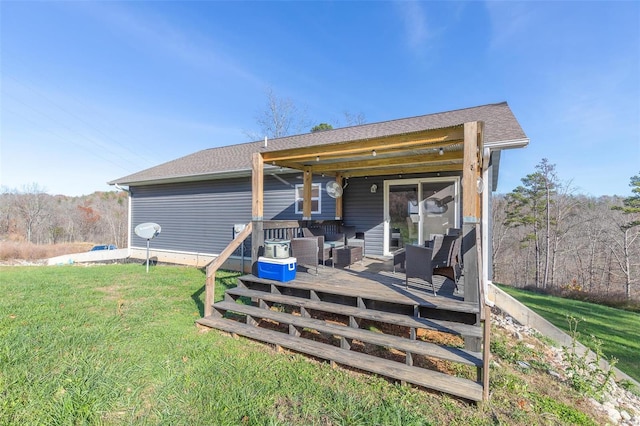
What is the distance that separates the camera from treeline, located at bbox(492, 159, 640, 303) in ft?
46.7

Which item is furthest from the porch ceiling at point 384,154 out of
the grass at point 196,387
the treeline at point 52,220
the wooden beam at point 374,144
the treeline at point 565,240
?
the treeline at point 52,220

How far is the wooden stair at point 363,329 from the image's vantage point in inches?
105

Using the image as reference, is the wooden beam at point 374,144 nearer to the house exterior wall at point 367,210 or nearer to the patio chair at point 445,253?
the patio chair at point 445,253

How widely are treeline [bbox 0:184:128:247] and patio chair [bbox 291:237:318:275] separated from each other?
995 inches

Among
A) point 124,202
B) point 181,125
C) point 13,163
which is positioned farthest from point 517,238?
point 124,202

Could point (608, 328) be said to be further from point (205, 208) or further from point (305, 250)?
point (205, 208)

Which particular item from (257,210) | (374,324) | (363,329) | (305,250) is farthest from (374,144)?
(374,324)

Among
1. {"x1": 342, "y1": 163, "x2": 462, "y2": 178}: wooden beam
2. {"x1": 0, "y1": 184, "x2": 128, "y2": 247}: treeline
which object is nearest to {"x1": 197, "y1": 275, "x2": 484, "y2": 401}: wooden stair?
{"x1": 342, "y1": 163, "x2": 462, "y2": 178}: wooden beam

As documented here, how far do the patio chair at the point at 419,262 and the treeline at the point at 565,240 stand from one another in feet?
46.4

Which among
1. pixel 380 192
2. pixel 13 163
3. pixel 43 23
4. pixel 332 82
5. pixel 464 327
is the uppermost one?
pixel 332 82

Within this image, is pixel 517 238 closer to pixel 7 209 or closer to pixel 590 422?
pixel 590 422

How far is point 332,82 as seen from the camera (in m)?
16.7

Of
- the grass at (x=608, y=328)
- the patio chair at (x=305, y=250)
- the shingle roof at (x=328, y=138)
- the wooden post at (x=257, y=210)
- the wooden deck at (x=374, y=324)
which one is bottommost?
the grass at (x=608, y=328)

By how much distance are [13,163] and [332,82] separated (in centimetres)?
2069
